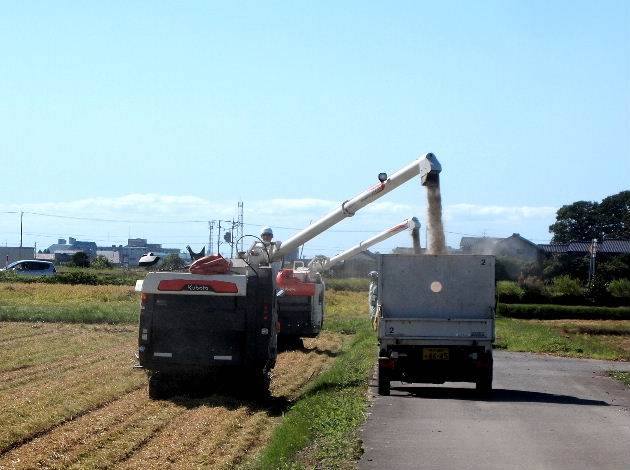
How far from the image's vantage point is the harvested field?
11.6m

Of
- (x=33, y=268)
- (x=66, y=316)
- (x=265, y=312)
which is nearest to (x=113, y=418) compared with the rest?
(x=265, y=312)

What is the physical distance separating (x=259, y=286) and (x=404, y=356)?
2.76m

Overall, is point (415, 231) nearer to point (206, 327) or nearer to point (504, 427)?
point (206, 327)

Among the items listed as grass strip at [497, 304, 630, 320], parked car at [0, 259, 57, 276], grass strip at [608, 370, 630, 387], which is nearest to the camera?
grass strip at [608, 370, 630, 387]

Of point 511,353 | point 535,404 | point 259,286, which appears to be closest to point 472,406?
point 535,404

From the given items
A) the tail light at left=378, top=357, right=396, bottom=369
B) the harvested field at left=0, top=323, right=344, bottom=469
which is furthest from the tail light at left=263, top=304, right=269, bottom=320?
the tail light at left=378, top=357, right=396, bottom=369

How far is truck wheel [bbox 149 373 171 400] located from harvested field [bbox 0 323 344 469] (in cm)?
18

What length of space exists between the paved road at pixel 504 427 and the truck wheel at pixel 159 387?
351 centimetres

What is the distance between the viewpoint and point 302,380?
20.9 metres

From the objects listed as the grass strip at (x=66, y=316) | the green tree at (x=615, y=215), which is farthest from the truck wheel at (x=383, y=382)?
the green tree at (x=615, y=215)

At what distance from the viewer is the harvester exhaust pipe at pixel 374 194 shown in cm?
1998

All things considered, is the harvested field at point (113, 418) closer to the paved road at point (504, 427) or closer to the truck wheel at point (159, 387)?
the truck wheel at point (159, 387)

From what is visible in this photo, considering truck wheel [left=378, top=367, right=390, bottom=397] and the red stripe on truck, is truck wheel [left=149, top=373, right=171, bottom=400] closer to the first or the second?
the red stripe on truck

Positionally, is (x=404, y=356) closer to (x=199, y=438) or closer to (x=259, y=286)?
(x=259, y=286)
